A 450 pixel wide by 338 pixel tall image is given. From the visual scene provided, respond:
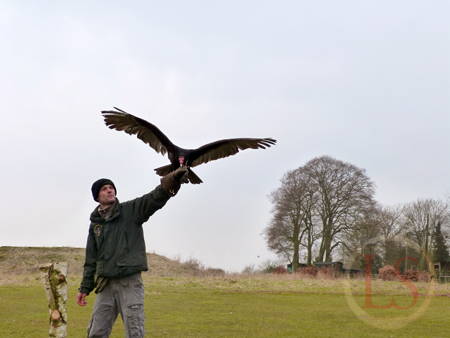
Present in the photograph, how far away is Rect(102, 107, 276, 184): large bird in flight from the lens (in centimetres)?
706

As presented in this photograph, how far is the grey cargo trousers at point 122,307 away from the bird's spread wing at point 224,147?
9.85 feet

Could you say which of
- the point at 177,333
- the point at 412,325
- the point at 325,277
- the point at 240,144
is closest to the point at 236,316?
the point at 177,333

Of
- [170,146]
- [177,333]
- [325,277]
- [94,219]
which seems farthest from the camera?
[325,277]

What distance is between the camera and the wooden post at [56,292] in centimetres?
564

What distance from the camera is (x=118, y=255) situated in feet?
15.2

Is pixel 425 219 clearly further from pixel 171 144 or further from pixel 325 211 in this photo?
pixel 171 144

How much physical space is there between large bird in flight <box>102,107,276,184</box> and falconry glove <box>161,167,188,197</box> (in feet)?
7.57

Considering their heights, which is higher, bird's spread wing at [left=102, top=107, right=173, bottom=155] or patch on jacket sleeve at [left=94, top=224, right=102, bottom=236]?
bird's spread wing at [left=102, top=107, right=173, bottom=155]

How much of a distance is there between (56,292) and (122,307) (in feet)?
4.93

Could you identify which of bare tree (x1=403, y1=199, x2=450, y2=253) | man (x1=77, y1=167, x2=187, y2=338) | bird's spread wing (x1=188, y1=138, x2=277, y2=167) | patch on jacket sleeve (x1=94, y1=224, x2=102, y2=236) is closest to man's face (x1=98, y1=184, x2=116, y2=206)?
man (x1=77, y1=167, x2=187, y2=338)

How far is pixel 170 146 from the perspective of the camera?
717cm

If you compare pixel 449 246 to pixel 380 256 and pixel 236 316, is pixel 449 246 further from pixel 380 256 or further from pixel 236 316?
pixel 236 316

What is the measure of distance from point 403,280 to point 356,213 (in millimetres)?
16989

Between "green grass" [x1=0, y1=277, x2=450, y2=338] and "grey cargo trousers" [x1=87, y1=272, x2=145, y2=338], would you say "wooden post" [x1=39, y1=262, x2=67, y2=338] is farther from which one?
"green grass" [x1=0, y1=277, x2=450, y2=338]
